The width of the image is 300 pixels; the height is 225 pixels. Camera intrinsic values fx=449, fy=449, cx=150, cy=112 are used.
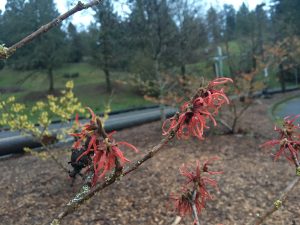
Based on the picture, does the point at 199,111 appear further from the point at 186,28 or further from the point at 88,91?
the point at 88,91

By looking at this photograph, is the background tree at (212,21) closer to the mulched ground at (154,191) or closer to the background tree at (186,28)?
the background tree at (186,28)

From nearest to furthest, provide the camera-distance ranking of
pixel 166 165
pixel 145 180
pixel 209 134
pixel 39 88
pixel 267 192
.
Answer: pixel 267 192
pixel 145 180
pixel 166 165
pixel 209 134
pixel 39 88

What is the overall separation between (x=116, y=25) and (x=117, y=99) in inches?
968

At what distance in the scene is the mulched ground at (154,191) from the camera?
5630 millimetres

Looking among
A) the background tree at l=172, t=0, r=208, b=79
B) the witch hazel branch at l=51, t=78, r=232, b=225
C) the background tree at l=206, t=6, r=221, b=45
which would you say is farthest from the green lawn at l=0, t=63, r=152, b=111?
the witch hazel branch at l=51, t=78, r=232, b=225

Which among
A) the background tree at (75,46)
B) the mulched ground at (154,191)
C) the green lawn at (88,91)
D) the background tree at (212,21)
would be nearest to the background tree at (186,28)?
the background tree at (212,21)

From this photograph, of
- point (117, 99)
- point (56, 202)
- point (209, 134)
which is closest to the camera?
point (56, 202)

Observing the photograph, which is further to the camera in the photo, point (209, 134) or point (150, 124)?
point (150, 124)

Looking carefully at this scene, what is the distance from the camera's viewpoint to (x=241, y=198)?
6.33 meters

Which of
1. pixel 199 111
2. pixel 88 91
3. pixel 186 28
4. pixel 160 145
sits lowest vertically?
pixel 88 91

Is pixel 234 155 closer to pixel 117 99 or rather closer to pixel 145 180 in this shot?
pixel 145 180

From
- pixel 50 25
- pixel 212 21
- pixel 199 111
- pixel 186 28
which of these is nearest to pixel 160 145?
pixel 199 111

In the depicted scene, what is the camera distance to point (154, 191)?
663 centimetres

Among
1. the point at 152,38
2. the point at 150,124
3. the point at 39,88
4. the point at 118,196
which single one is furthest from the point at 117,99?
the point at 118,196
